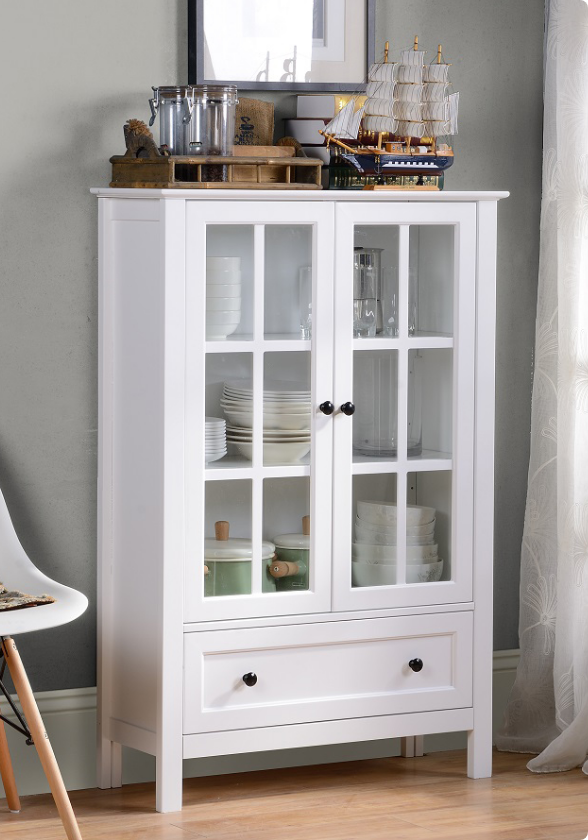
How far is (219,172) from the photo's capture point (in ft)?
8.50

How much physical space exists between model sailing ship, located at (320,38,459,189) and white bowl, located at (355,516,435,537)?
761 millimetres

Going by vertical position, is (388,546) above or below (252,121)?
below

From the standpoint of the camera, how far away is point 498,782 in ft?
9.32

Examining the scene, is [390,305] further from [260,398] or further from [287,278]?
[260,398]

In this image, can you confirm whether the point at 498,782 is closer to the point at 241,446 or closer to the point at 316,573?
the point at 316,573

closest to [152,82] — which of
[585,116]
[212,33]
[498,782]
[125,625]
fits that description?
[212,33]

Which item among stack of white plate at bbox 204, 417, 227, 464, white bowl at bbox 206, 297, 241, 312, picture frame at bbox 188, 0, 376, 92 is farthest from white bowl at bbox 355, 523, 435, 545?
picture frame at bbox 188, 0, 376, 92

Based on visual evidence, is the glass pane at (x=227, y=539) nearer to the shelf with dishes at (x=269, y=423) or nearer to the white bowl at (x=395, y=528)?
the shelf with dishes at (x=269, y=423)

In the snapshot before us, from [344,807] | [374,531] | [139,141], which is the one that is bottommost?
[344,807]

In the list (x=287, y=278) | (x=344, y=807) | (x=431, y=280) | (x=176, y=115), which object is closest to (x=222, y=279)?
(x=287, y=278)

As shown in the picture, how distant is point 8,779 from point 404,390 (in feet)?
4.01

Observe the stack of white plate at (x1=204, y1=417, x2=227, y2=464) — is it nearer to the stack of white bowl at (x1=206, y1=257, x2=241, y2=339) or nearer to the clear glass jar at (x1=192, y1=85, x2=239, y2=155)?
the stack of white bowl at (x1=206, y1=257, x2=241, y2=339)

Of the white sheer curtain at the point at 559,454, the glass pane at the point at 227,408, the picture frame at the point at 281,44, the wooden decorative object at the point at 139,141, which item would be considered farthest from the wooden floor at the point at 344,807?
the picture frame at the point at 281,44

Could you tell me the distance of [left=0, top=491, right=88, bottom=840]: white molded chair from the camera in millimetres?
2287
